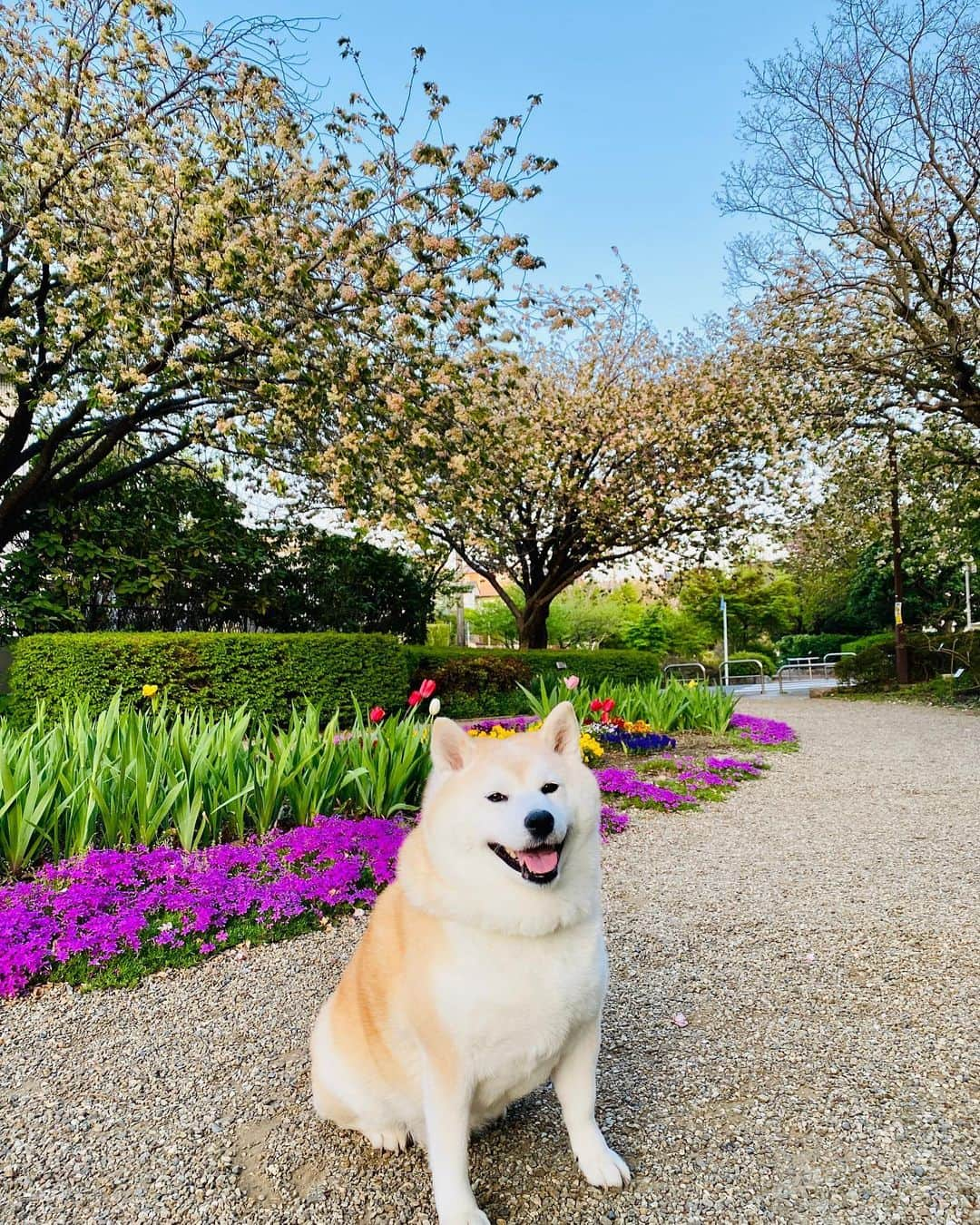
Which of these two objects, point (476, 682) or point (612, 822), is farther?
point (476, 682)

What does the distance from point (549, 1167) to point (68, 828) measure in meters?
2.75

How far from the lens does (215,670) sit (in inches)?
308

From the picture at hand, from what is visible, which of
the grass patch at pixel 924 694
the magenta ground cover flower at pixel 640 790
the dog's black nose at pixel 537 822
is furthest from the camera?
the grass patch at pixel 924 694

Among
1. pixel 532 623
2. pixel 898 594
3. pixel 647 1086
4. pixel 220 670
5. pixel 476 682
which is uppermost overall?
Result: pixel 898 594

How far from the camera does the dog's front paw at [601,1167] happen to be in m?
1.57

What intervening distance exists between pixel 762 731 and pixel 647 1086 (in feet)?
24.2

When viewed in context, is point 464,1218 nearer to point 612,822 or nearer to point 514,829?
point 514,829

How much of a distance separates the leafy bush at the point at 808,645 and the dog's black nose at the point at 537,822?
1262 inches

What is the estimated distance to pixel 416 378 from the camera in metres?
7.52

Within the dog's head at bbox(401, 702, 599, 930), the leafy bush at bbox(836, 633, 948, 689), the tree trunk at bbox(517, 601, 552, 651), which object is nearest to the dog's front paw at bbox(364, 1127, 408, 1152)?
the dog's head at bbox(401, 702, 599, 930)

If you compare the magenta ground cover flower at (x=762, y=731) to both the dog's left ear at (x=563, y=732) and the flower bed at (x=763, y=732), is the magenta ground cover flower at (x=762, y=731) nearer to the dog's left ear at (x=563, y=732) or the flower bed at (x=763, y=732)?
the flower bed at (x=763, y=732)

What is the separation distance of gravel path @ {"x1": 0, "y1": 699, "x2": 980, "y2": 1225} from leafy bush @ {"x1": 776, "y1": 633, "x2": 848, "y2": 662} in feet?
98.6

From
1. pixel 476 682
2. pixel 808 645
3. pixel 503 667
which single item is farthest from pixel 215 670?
pixel 808 645

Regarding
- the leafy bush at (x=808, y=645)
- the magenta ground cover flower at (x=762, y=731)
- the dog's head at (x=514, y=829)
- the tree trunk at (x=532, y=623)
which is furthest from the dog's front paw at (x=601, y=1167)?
the leafy bush at (x=808, y=645)
